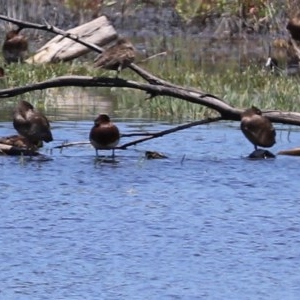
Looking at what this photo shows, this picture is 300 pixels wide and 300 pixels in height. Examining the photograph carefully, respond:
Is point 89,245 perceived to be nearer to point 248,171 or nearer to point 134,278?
point 134,278

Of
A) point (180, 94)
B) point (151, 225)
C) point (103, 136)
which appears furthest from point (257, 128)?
point (151, 225)

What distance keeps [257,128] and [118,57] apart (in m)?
1.23

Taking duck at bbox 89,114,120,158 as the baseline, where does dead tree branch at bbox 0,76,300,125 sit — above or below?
above

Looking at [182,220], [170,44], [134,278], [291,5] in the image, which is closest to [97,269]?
[134,278]

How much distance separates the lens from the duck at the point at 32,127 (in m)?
10.8

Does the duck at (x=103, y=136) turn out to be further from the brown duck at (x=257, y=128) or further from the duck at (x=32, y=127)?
the brown duck at (x=257, y=128)

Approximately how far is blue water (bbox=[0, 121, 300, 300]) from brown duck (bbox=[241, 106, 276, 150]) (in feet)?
0.59

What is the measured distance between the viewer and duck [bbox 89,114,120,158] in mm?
10773

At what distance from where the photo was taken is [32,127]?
1085 centimetres

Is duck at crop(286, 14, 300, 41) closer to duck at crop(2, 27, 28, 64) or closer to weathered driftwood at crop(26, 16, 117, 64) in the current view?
duck at crop(2, 27, 28, 64)

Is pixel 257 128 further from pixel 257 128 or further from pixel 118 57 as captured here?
pixel 118 57

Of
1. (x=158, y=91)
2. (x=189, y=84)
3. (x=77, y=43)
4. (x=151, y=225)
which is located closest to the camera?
(x=151, y=225)

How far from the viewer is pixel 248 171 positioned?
10.2 meters

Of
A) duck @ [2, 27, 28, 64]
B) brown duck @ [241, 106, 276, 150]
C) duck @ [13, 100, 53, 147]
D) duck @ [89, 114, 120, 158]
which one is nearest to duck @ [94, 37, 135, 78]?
duck @ [89, 114, 120, 158]
